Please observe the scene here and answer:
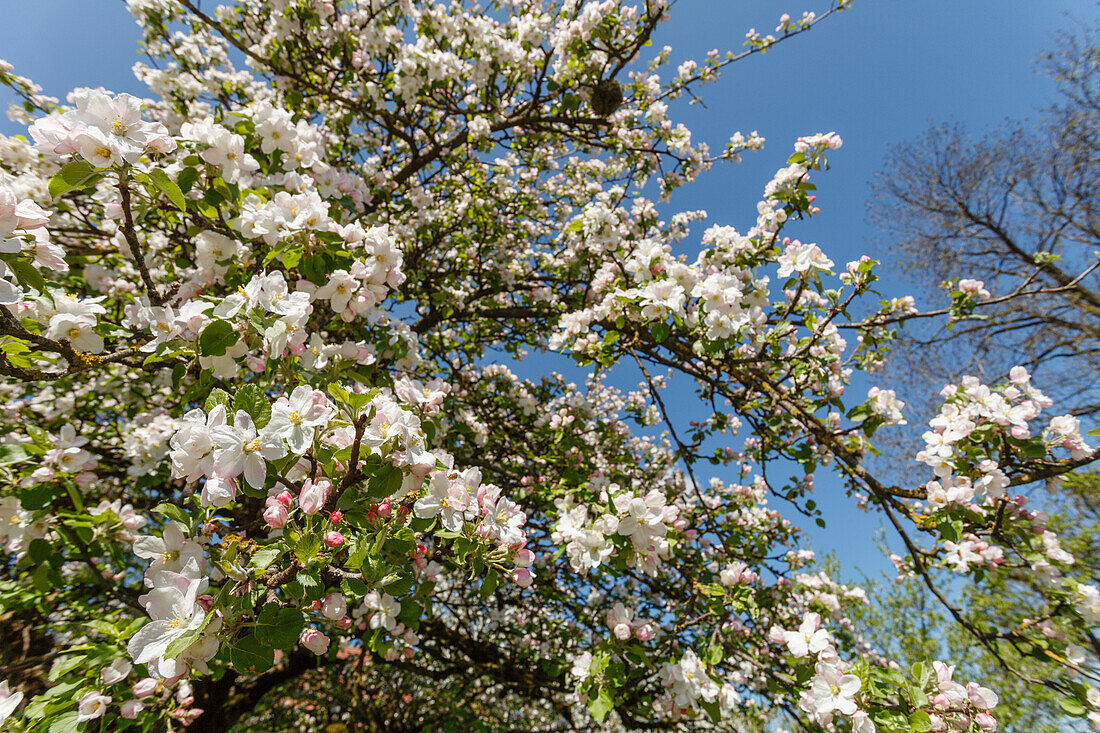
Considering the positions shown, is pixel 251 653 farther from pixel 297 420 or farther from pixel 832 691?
pixel 832 691

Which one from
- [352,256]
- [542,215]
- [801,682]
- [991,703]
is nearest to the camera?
[991,703]

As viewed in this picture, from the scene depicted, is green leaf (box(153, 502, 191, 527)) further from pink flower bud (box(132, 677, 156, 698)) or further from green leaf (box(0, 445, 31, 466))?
green leaf (box(0, 445, 31, 466))

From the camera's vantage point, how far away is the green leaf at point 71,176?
117cm

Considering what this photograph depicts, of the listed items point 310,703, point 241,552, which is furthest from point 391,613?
point 310,703

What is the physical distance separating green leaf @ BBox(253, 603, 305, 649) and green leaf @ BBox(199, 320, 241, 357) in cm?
78

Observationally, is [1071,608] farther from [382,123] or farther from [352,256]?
[382,123]

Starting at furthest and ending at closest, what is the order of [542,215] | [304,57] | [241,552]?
[542,215], [304,57], [241,552]

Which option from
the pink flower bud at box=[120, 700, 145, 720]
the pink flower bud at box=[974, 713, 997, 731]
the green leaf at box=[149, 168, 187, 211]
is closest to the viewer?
the green leaf at box=[149, 168, 187, 211]

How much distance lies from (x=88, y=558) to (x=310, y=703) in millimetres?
6270

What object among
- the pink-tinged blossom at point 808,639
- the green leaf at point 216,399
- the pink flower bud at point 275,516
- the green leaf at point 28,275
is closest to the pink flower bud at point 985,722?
the pink-tinged blossom at point 808,639

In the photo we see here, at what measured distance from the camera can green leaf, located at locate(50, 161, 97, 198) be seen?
1.17 metres

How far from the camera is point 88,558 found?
175cm

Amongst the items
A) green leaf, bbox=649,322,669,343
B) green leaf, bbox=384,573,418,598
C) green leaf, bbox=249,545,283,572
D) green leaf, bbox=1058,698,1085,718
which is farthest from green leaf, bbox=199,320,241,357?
green leaf, bbox=1058,698,1085,718

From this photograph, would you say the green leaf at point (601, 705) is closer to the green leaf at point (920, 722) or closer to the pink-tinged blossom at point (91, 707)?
the green leaf at point (920, 722)
